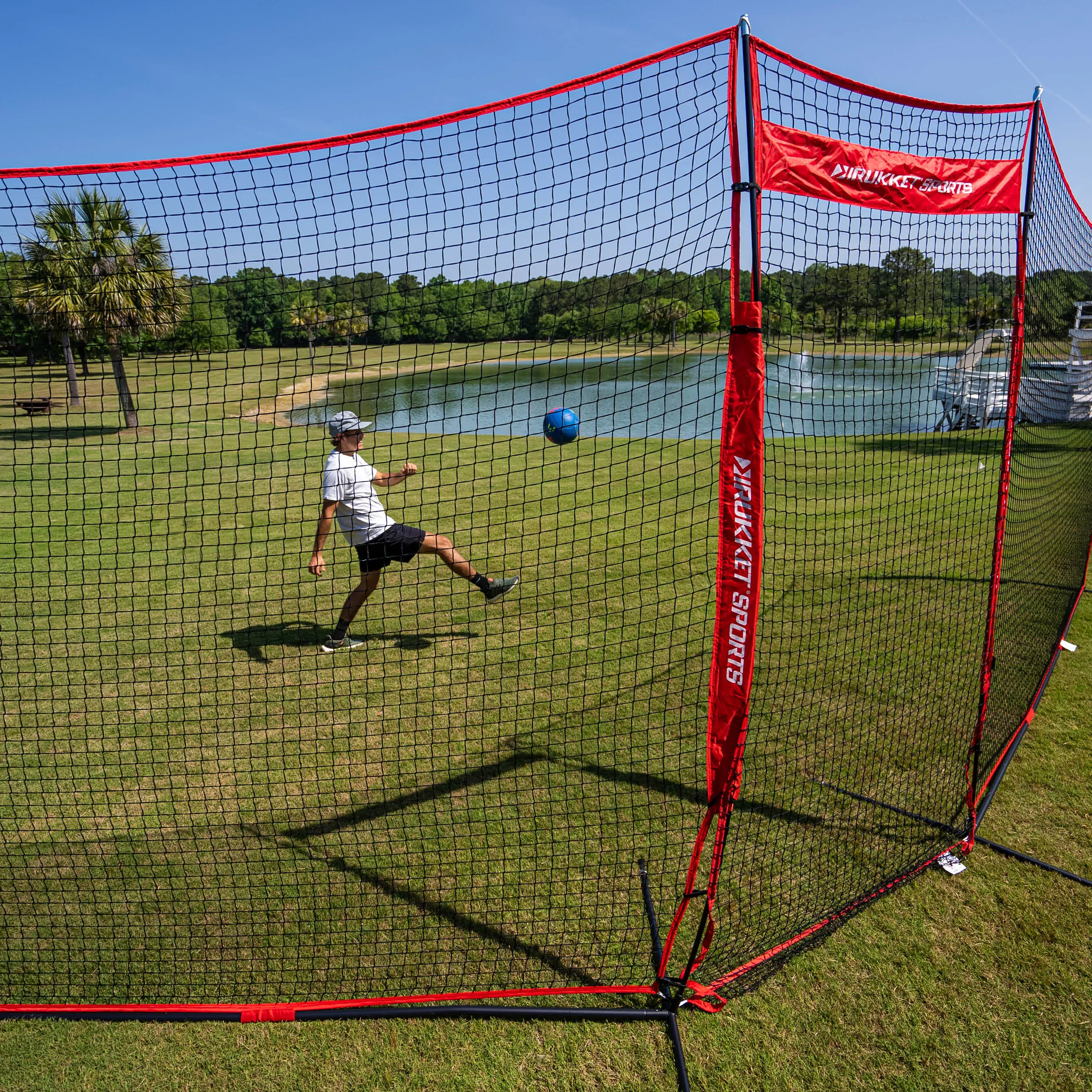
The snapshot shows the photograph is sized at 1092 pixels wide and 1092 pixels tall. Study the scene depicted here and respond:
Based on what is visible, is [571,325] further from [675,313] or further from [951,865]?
[951,865]

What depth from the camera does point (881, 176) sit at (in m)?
3.10

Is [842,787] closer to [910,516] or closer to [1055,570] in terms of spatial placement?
[1055,570]

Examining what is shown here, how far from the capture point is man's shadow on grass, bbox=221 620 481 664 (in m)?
6.68

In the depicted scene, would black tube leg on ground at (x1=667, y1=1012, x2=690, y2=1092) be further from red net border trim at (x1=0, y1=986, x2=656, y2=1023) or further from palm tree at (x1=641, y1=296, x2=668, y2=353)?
palm tree at (x1=641, y1=296, x2=668, y2=353)

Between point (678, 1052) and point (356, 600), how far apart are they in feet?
13.7

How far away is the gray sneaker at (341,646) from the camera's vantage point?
659 centimetres

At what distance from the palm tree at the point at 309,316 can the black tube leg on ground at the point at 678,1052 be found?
3.33 meters

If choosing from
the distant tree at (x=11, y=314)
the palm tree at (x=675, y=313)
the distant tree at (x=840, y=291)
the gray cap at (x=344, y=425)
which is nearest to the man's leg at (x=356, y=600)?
the gray cap at (x=344, y=425)

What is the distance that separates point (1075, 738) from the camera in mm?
4926

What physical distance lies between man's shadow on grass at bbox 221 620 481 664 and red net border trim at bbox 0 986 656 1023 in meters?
3.50

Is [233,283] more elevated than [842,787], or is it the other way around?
[233,283]

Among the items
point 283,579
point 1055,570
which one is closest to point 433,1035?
point 283,579

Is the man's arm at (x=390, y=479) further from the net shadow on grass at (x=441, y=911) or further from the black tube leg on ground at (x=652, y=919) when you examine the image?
the black tube leg on ground at (x=652, y=919)

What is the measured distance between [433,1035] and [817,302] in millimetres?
4107
